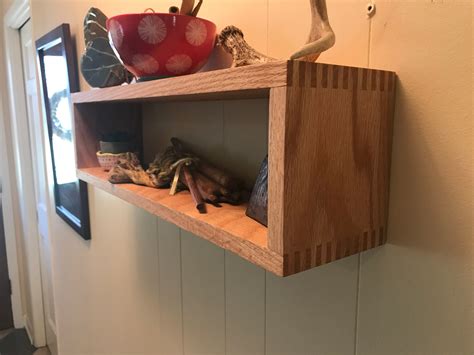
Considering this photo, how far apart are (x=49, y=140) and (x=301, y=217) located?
63.4 inches

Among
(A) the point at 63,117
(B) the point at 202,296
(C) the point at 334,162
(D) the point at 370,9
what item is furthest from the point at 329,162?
(A) the point at 63,117

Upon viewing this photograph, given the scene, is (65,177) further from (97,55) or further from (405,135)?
(405,135)

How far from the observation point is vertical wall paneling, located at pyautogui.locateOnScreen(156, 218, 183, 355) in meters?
1.02

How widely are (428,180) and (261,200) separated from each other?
205mm

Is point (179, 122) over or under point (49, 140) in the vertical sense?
over

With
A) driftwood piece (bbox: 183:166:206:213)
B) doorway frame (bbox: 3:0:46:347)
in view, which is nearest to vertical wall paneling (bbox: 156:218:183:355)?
driftwood piece (bbox: 183:166:206:213)

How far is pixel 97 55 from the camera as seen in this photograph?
0.92 m

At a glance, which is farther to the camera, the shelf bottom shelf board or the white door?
the white door

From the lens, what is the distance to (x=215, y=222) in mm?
532

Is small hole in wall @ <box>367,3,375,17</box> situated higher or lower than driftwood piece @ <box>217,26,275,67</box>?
higher

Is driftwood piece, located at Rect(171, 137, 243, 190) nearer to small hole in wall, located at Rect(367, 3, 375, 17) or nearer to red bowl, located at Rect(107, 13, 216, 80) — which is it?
red bowl, located at Rect(107, 13, 216, 80)

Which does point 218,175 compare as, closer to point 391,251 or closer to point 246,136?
point 246,136

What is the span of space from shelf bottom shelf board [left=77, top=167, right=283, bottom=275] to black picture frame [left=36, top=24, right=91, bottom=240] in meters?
0.83

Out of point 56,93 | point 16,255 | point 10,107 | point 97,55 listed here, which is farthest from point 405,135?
point 16,255
